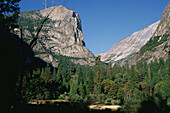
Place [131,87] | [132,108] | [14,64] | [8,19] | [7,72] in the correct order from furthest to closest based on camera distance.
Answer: [131,87] < [132,108] < [8,19] < [14,64] < [7,72]

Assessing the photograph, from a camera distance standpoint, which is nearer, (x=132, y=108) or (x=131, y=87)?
(x=132, y=108)

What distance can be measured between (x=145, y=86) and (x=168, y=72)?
46.3 feet

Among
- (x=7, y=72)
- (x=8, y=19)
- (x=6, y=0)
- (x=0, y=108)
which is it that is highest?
(x=6, y=0)

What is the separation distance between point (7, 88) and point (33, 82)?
187 centimetres

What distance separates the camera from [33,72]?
32.7 feet

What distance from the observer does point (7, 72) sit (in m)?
8.68

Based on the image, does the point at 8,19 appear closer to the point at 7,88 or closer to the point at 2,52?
the point at 2,52

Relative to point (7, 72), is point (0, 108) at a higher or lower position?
lower

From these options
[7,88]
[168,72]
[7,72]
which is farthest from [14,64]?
[168,72]

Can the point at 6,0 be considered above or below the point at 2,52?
above

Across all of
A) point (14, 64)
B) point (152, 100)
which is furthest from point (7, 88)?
point (152, 100)

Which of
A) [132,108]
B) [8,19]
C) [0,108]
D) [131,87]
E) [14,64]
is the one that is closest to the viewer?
[0,108]

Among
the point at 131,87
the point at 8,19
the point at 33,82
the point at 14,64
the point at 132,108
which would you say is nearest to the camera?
the point at 14,64

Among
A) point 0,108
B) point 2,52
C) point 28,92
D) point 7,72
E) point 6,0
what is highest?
point 6,0
